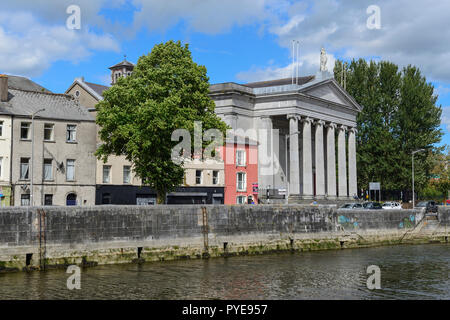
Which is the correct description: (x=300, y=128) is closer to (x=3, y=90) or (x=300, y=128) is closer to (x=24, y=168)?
(x=24, y=168)

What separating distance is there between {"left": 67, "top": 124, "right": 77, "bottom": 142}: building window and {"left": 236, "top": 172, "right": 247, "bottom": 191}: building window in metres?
23.3

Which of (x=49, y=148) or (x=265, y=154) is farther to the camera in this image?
(x=265, y=154)

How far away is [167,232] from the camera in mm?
35219

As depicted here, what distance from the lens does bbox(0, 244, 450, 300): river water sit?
24.4m

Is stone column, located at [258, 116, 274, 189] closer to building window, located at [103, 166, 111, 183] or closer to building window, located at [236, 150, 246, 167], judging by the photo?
building window, located at [236, 150, 246, 167]

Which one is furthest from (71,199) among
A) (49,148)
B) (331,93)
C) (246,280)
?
(331,93)

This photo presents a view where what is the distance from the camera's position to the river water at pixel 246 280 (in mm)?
24391

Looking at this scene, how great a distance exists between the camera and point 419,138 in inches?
3770

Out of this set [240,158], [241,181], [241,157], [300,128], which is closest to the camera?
[240,158]

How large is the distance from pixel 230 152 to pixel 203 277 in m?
41.4

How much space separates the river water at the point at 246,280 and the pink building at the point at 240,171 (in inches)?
1256

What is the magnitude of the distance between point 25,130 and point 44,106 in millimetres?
3455

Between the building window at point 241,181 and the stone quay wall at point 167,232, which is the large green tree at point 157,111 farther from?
the building window at point 241,181

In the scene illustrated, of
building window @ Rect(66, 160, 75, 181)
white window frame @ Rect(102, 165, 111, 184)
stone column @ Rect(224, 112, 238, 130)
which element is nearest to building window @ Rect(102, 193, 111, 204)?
white window frame @ Rect(102, 165, 111, 184)
